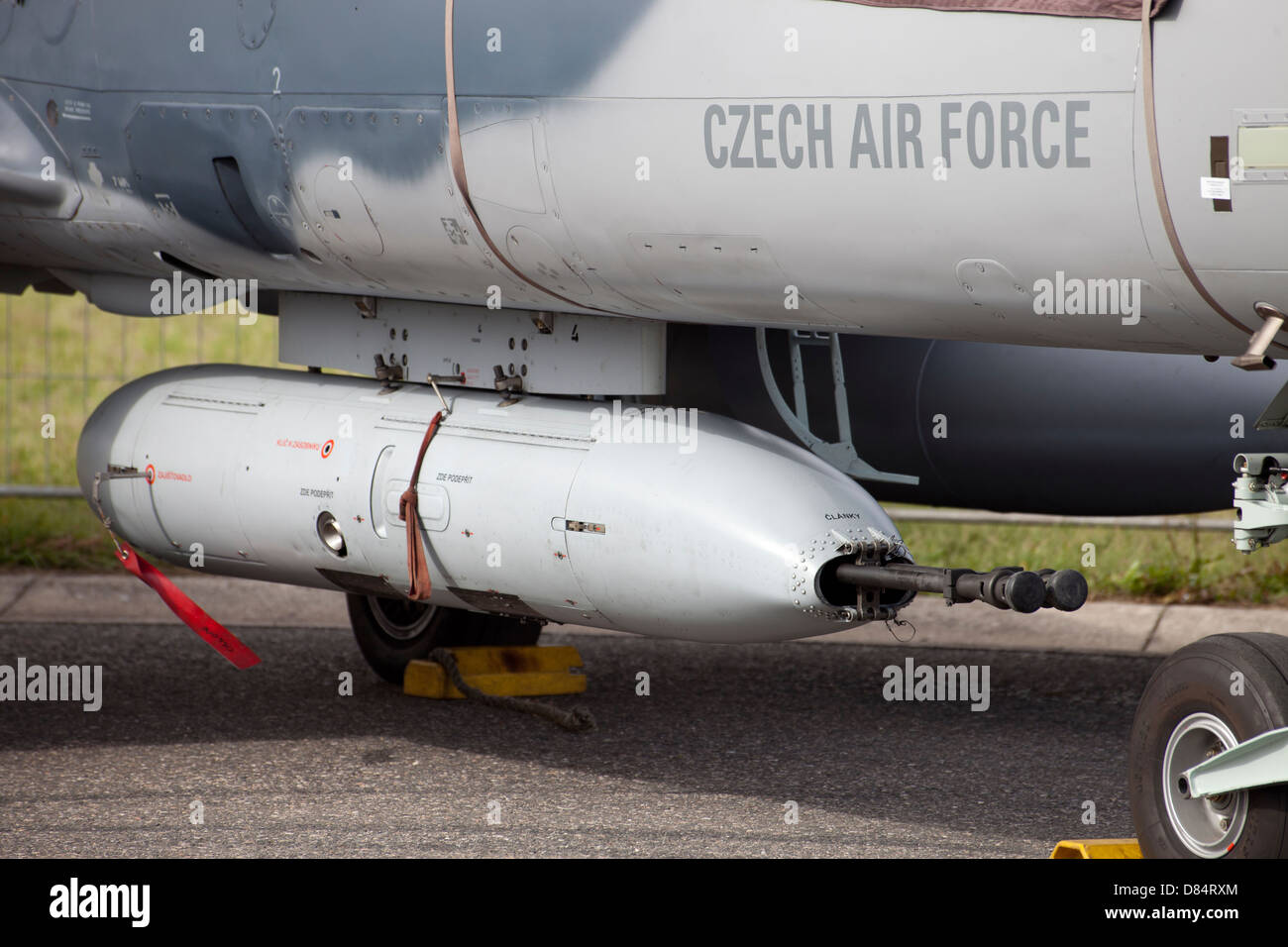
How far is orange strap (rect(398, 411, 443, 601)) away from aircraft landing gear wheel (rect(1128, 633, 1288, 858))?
2249 millimetres

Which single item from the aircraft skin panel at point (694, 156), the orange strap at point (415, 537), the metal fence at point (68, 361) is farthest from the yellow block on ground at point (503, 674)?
the metal fence at point (68, 361)

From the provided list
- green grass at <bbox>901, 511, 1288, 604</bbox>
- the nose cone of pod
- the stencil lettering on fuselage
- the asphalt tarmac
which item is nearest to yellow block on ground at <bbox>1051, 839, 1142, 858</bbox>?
the asphalt tarmac

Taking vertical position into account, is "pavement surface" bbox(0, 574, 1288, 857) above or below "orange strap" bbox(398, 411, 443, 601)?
below

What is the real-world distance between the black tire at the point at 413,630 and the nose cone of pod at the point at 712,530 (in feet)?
6.56

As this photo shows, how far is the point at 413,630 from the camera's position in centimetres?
699

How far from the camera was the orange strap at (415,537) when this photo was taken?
536cm

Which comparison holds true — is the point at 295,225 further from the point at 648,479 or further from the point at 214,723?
the point at 214,723

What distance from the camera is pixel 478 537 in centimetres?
522

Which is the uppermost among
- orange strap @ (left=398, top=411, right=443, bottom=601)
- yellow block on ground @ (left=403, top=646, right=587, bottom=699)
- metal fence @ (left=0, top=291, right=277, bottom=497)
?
metal fence @ (left=0, top=291, right=277, bottom=497)

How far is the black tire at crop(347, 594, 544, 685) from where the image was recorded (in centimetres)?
694

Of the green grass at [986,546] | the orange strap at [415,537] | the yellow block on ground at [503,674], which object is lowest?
the yellow block on ground at [503,674]

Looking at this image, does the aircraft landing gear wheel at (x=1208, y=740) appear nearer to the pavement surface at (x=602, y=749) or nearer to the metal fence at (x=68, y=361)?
the pavement surface at (x=602, y=749)

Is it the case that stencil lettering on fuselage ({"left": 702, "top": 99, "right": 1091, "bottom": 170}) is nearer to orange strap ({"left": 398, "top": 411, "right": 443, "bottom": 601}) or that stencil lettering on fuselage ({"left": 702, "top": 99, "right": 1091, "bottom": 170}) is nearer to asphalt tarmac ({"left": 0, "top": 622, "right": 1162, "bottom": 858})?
orange strap ({"left": 398, "top": 411, "right": 443, "bottom": 601})
